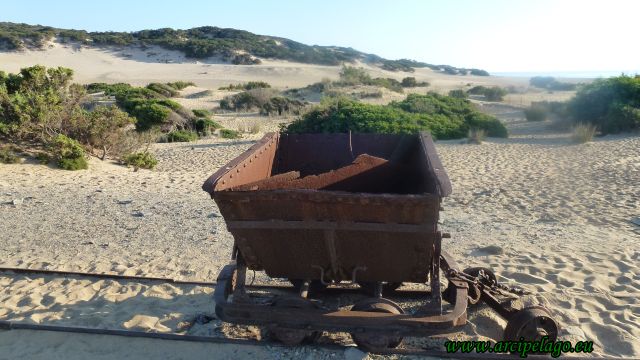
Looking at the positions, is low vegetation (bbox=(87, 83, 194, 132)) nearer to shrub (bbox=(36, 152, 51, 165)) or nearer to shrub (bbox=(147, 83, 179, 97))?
shrub (bbox=(36, 152, 51, 165))

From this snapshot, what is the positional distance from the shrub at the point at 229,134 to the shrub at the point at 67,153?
7688mm

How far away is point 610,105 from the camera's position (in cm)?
1912

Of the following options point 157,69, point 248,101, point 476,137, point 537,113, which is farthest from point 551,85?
point 476,137

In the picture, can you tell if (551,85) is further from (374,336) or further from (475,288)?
(374,336)

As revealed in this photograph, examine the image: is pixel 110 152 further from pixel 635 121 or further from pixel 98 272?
pixel 635 121

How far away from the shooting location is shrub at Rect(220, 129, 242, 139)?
63.1ft

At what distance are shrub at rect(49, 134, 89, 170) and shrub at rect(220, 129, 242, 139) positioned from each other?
25.2ft

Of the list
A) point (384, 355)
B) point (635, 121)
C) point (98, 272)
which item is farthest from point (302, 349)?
point (635, 121)

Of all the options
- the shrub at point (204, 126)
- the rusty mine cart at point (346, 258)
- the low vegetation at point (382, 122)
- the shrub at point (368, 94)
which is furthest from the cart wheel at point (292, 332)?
the shrub at point (368, 94)

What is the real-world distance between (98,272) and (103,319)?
4.52 feet

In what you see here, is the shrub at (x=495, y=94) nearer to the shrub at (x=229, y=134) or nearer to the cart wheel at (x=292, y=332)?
the shrub at (x=229, y=134)

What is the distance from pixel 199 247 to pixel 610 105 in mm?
18112

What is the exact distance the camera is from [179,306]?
4695mm

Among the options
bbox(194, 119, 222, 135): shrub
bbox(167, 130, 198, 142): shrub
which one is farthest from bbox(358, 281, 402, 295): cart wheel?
bbox(194, 119, 222, 135): shrub
